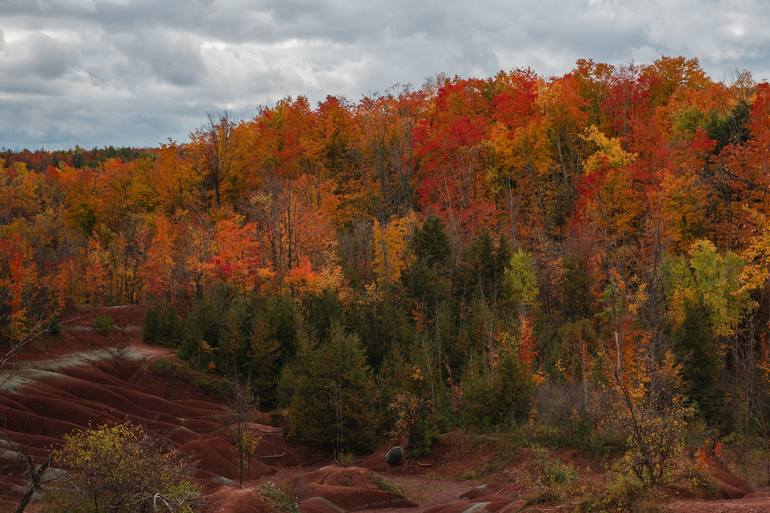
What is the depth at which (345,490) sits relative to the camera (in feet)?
94.8

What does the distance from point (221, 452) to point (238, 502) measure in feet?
58.9

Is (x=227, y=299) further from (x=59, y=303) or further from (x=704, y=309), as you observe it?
(x=704, y=309)

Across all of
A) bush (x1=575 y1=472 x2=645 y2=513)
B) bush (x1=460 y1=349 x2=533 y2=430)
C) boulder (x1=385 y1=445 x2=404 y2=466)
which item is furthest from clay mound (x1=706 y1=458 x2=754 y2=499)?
boulder (x1=385 y1=445 x2=404 y2=466)

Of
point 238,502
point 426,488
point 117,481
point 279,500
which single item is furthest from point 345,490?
point 117,481

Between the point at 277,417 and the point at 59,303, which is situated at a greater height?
the point at 59,303

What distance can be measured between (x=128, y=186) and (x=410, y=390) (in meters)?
66.5

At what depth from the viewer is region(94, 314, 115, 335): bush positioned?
5953 centimetres

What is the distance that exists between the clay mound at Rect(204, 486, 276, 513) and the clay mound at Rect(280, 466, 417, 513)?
4631 mm

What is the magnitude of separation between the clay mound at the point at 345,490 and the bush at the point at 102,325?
3433 centimetres

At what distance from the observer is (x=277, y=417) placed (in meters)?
47.6

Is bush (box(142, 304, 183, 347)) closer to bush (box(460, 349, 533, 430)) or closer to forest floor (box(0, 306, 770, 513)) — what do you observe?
forest floor (box(0, 306, 770, 513))

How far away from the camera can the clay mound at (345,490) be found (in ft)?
92.5

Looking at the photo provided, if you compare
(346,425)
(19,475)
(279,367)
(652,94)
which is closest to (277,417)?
(279,367)

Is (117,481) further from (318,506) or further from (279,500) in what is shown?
(318,506)
